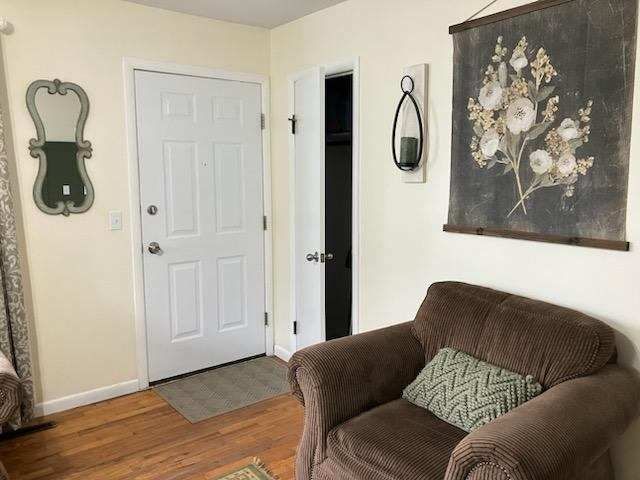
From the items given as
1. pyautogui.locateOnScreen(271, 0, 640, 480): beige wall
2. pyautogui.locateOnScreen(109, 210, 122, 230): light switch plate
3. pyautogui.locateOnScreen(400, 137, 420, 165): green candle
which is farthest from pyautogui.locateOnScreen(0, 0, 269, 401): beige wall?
pyautogui.locateOnScreen(400, 137, 420, 165): green candle

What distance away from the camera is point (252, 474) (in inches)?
94.1

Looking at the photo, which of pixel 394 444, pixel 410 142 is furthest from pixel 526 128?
pixel 394 444

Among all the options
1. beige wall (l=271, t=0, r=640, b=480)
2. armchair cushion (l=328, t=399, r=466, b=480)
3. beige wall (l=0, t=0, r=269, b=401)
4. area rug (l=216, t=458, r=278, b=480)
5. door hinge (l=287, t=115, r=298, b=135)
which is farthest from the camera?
door hinge (l=287, t=115, r=298, b=135)

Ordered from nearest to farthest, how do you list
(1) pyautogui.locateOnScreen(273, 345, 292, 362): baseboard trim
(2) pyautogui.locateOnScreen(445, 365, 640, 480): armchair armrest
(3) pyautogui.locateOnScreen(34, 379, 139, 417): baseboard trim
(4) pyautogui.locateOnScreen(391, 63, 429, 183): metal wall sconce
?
(2) pyautogui.locateOnScreen(445, 365, 640, 480): armchair armrest < (4) pyautogui.locateOnScreen(391, 63, 429, 183): metal wall sconce < (3) pyautogui.locateOnScreen(34, 379, 139, 417): baseboard trim < (1) pyautogui.locateOnScreen(273, 345, 292, 362): baseboard trim

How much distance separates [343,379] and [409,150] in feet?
3.83

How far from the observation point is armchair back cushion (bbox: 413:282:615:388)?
180 centimetres

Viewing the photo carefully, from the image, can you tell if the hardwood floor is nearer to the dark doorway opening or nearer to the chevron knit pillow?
the chevron knit pillow

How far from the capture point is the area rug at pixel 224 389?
306 centimetres

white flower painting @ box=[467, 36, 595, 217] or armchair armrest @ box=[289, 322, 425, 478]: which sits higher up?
white flower painting @ box=[467, 36, 595, 217]

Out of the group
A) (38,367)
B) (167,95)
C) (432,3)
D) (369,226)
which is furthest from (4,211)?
(432,3)

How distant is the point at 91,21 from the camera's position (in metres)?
2.91

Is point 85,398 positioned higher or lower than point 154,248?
lower

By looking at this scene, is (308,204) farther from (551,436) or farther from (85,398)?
(551,436)

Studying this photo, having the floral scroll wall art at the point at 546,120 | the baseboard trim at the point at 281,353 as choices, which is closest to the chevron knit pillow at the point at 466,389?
the floral scroll wall art at the point at 546,120
